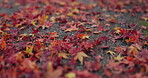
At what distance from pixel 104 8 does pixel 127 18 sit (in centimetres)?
84

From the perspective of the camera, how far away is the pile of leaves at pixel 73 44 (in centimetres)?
191

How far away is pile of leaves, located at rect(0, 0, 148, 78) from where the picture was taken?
1.91 metres

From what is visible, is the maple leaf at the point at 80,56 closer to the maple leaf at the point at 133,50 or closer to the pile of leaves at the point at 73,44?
the pile of leaves at the point at 73,44

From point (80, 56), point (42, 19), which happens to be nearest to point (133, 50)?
point (80, 56)

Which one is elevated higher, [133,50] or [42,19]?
[42,19]

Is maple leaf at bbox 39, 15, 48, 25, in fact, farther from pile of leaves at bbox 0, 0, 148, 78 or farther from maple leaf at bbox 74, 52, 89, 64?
maple leaf at bbox 74, 52, 89, 64

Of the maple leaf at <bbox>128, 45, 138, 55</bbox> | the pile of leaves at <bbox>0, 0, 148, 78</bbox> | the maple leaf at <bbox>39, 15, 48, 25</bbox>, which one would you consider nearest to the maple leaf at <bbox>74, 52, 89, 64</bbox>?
the pile of leaves at <bbox>0, 0, 148, 78</bbox>

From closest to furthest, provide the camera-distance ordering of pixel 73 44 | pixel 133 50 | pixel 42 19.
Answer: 1. pixel 133 50
2. pixel 73 44
3. pixel 42 19

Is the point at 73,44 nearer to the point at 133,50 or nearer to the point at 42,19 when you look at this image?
the point at 133,50

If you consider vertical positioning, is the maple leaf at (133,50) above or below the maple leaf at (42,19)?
below

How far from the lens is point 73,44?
2461 mm

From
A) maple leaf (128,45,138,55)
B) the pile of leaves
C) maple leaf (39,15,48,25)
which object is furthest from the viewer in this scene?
maple leaf (39,15,48,25)

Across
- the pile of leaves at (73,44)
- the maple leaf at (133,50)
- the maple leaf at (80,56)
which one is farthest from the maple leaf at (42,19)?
the maple leaf at (133,50)

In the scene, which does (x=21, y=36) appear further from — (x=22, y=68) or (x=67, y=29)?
(x=22, y=68)
